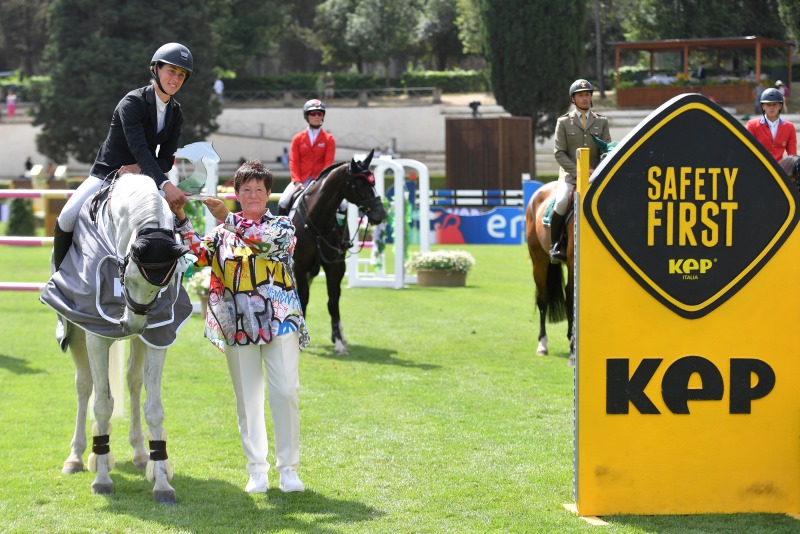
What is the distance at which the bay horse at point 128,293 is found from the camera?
5410 millimetres

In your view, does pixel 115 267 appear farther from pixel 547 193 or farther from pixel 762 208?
pixel 547 193

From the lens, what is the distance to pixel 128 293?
5500 mm

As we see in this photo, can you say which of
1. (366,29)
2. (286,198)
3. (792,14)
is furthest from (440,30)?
(286,198)

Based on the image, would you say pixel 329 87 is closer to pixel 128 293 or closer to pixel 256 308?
pixel 256 308

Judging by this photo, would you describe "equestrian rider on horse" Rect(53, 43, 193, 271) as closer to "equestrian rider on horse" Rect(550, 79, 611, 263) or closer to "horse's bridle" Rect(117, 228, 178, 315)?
"horse's bridle" Rect(117, 228, 178, 315)

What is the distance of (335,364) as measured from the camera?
35.9ft

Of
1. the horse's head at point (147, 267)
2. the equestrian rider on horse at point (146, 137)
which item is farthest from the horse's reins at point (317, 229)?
the horse's head at point (147, 267)

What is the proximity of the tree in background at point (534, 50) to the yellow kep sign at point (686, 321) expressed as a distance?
38.9 meters

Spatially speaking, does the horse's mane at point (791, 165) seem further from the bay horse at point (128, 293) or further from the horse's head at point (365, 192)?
the bay horse at point (128, 293)

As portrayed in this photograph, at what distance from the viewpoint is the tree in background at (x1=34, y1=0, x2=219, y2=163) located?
46156 millimetres

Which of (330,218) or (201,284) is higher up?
(330,218)

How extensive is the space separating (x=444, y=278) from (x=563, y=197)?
791 cm

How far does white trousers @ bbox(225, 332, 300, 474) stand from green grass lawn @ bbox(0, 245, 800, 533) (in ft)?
0.77

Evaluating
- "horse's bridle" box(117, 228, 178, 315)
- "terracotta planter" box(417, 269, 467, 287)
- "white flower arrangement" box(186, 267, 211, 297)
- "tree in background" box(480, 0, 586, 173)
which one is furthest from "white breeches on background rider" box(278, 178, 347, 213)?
"tree in background" box(480, 0, 586, 173)
